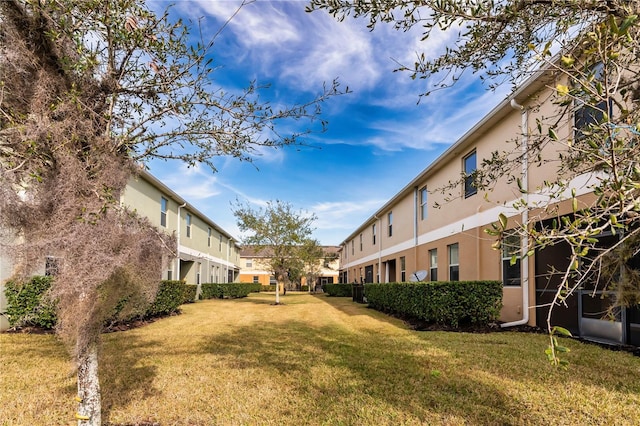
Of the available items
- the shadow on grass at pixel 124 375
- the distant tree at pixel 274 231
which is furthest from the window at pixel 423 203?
the shadow on grass at pixel 124 375

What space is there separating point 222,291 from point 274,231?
6.99m

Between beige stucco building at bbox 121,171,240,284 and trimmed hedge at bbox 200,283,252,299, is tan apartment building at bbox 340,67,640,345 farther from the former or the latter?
trimmed hedge at bbox 200,283,252,299

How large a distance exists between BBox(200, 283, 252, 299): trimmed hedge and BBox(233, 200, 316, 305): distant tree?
435cm

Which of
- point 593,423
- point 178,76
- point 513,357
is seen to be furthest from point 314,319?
point 178,76

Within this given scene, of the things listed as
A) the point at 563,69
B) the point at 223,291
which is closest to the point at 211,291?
the point at 223,291

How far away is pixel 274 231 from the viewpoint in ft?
73.6

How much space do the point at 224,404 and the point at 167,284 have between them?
1029 centimetres

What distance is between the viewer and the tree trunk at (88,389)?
10.6ft

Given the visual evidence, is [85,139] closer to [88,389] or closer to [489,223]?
[88,389]

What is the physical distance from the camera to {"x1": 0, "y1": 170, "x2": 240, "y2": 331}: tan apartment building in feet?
49.4

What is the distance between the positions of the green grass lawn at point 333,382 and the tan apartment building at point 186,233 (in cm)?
320

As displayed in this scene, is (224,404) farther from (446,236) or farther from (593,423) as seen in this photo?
(446,236)

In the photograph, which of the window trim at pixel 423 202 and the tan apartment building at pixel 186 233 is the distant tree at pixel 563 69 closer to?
the tan apartment building at pixel 186 233

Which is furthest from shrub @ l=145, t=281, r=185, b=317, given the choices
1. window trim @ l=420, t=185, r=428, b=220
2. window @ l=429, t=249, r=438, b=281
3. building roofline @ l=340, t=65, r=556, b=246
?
building roofline @ l=340, t=65, r=556, b=246
